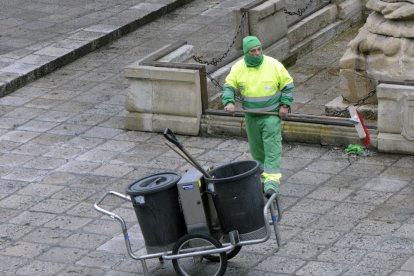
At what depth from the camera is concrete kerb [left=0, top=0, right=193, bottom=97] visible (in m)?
16.0

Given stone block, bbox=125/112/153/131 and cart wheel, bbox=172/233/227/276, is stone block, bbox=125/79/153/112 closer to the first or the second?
stone block, bbox=125/112/153/131

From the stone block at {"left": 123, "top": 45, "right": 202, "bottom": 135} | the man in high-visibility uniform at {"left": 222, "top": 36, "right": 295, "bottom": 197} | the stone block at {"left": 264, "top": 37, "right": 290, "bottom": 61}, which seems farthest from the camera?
the stone block at {"left": 264, "top": 37, "right": 290, "bottom": 61}

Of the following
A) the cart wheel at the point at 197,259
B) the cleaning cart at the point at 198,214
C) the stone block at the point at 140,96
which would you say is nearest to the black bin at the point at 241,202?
the cleaning cart at the point at 198,214

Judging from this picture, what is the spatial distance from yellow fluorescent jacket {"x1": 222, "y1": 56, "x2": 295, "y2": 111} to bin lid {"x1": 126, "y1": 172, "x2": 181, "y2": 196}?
61.1 inches

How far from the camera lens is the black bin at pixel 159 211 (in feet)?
33.2

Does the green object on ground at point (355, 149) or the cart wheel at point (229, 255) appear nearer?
the cart wheel at point (229, 255)

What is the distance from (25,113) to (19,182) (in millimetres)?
2343

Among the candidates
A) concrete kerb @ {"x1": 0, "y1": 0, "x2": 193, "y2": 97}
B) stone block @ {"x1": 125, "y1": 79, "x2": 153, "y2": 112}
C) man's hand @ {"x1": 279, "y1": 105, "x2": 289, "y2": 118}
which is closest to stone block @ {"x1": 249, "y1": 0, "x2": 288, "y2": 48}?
stone block @ {"x1": 125, "y1": 79, "x2": 153, "y2": 112}

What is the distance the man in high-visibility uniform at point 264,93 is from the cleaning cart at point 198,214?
145 centimetres

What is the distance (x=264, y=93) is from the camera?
38.3ft

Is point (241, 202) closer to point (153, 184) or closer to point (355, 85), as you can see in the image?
point (153, 184)

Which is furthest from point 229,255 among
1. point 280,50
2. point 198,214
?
point 280,50

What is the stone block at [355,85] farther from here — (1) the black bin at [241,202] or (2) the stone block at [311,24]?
(1) the black bin at [241,202]

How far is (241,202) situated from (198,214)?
38cm
